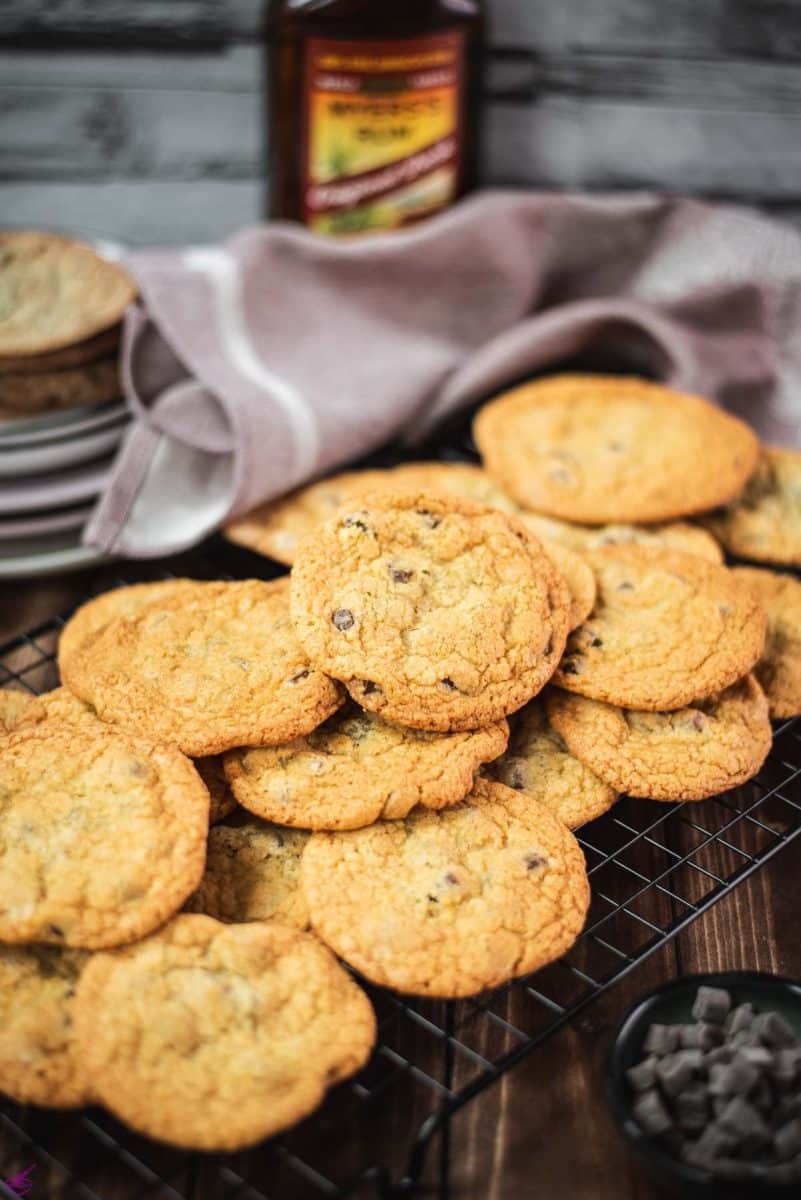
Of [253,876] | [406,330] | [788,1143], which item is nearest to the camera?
[788,1143]

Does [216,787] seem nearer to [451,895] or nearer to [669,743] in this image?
[451,895]

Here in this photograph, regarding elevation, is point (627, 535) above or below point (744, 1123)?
above

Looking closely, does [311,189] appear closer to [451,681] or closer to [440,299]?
[440,299]

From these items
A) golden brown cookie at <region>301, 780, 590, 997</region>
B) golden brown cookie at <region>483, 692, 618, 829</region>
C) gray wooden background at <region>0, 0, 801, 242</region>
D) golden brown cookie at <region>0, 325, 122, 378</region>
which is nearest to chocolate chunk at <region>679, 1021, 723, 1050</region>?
golden brown cookie at <region>301, 780, 590, 997</region>

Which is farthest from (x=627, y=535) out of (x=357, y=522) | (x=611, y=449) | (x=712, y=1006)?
(x=712, y=1006)

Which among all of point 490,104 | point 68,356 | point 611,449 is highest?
point 490,104

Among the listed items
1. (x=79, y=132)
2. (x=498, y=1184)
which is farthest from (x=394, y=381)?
(x=498, y=1184)

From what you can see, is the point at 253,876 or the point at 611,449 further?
the point at 611,449

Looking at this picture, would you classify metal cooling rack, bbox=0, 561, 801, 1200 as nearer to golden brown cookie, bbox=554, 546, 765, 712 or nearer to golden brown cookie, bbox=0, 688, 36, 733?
golden brown cookie, bbox=554, 546, 765, 712
